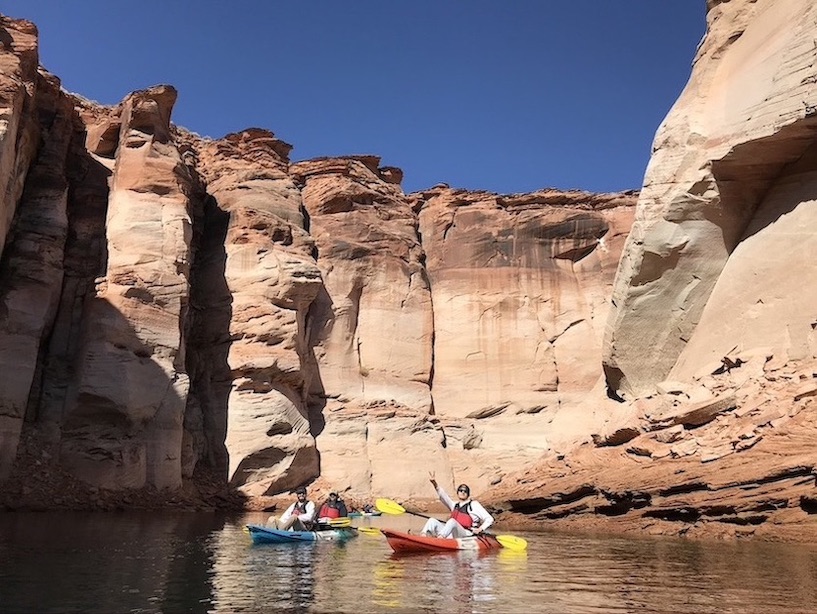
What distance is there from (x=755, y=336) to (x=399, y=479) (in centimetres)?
1438

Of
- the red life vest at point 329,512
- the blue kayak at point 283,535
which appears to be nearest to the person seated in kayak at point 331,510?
the red life vest at point 329,512

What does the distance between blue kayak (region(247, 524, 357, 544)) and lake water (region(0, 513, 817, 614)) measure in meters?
0.24

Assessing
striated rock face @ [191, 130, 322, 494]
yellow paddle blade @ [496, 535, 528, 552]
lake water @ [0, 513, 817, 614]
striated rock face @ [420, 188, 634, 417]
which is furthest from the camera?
striated rock face @ [420, 188, 634, 417]

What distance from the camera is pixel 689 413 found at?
562 inches

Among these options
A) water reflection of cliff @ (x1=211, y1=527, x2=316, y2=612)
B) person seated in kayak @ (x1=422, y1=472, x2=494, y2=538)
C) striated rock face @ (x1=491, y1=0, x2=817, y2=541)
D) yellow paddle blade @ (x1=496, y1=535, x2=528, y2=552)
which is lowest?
water reflection of cliff @ (x1=211, y1=527, x2=316, y2=612)

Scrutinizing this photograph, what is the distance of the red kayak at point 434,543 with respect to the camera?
11172mm

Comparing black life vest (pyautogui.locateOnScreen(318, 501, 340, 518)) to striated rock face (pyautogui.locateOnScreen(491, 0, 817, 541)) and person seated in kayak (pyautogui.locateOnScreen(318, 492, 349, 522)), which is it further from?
striated rock face (pyautogui.locateOnScreen(491, 0, 817, 541))

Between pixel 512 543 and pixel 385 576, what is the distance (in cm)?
344

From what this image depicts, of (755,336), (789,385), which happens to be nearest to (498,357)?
(755,336)

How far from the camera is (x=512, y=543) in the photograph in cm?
1178

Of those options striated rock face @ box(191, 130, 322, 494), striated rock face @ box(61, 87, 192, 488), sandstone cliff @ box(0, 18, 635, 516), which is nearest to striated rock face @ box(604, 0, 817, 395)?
sandstone cliff @ box(0, 18, 635, 516)

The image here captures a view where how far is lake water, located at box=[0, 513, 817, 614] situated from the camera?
680cm

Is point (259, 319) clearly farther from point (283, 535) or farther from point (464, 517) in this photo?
point (464, 517)

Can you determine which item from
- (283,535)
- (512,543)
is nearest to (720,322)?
(512,543)
